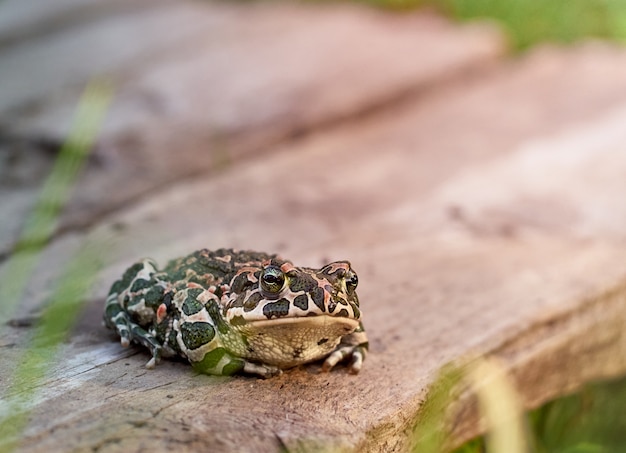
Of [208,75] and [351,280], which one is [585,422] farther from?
[208,75]

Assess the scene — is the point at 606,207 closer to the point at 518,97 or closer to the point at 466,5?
the point at 518,97

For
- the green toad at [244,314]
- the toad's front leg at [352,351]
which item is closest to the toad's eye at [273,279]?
the green toad at [244,314]

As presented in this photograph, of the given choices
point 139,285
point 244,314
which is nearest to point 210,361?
point 244,314

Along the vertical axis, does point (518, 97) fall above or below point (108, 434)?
above

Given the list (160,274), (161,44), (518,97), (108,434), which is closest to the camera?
(108,434)

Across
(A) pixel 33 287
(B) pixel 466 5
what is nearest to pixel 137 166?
(A) pixel 33 287

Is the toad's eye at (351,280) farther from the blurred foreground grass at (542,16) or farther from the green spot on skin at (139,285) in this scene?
the blurred foreground grass at (542,16)
